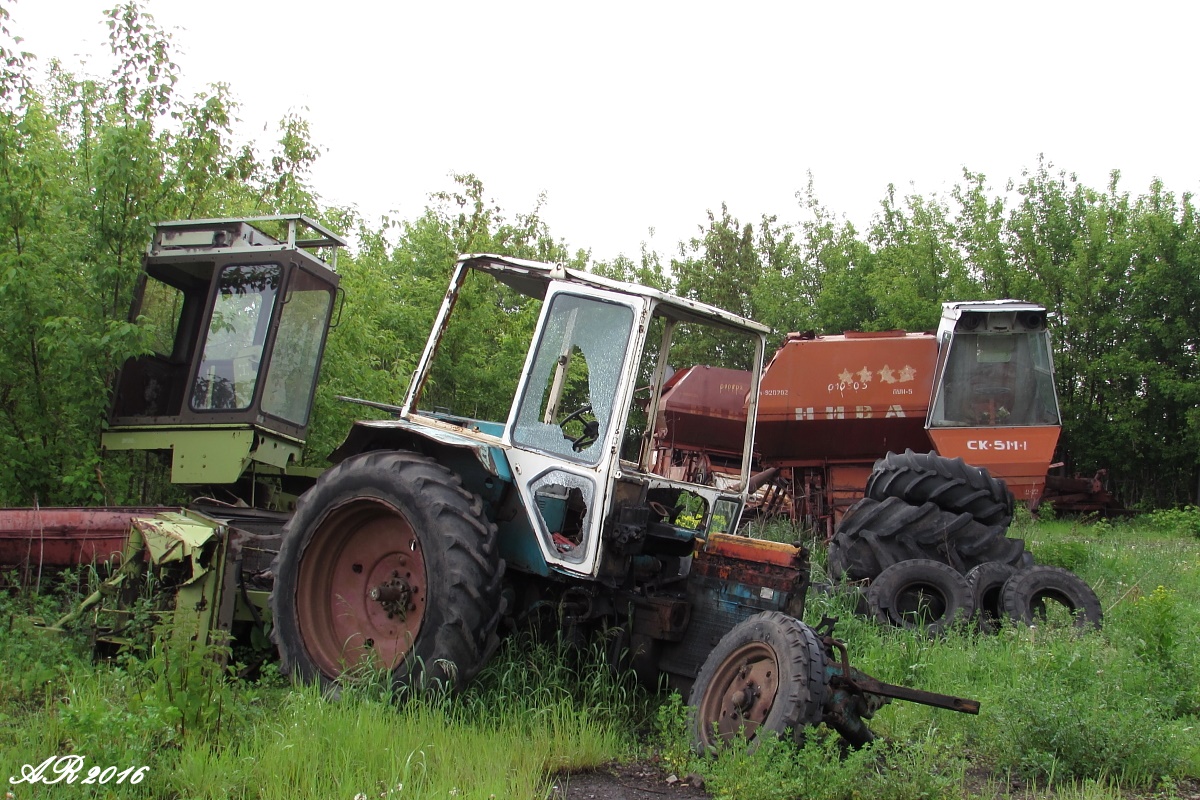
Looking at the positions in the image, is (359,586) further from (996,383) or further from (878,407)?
(996,383)

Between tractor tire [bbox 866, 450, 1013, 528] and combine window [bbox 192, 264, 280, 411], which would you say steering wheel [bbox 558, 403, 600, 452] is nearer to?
combine window [bbox 192, 264, 280, 411]

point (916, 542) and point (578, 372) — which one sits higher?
A: point (578, 372)

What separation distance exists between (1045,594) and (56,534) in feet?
22.8

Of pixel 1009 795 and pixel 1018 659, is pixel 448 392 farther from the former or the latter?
pixel 1009 795

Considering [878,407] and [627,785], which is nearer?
[627,785]

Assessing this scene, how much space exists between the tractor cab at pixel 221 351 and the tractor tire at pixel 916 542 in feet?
15.7

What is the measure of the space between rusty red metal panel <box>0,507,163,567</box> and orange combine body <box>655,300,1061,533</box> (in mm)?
6849

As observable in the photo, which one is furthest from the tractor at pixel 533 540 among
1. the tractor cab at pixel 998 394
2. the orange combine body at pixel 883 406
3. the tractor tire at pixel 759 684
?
the tractor cab at pixel 998 394

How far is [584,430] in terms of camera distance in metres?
5.32

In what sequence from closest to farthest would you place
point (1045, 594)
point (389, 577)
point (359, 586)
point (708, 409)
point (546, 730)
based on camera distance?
1. point (546, 730)
2. point (389, 577)
3. point (359, 586)
4. point (1045, 594)
5. point (708, 409)

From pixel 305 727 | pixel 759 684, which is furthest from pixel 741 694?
pixel 305 727

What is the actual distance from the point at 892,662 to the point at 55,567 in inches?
203

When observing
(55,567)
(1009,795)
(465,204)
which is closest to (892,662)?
(1009,795)

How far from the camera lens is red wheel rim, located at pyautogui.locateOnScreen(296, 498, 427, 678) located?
516 cm
